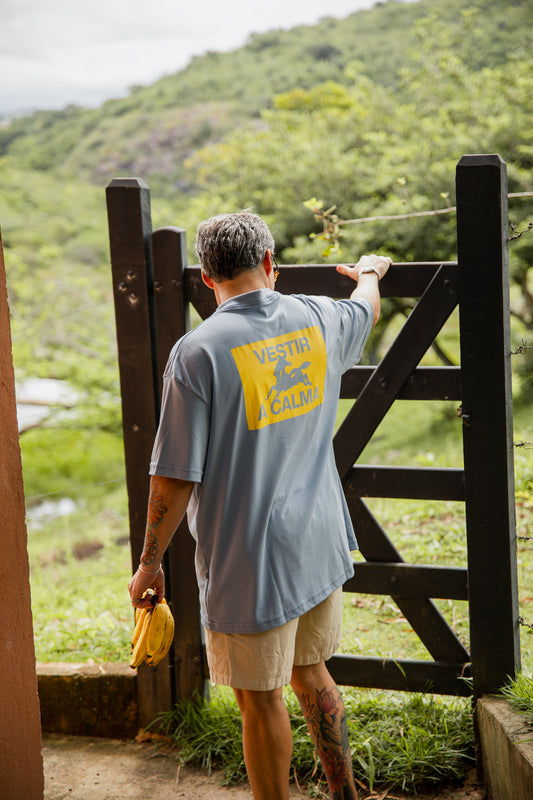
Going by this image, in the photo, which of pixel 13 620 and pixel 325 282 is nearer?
pixel 13 620

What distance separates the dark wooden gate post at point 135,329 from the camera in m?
2.79

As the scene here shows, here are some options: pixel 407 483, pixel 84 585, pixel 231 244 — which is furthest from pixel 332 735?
pixel 84 585

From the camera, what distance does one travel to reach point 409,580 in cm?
274

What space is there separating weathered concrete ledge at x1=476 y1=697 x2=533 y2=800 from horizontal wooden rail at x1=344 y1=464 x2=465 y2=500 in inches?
28.6

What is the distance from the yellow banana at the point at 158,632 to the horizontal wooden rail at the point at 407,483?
33.9 inches

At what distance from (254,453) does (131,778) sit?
1.65 m

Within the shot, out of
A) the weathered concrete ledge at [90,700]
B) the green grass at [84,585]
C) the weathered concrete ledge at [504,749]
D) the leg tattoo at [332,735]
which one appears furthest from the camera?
the green grass at [84,585]

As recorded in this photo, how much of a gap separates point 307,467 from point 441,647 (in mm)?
1112

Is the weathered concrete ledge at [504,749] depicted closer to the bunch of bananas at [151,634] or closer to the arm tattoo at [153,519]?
the bunch of bananas at [151,634]

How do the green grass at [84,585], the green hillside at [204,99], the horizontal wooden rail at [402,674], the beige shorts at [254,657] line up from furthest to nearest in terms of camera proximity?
the green hillside at [204,99]
the green grass at [84,585]
the horizontal wooden rail at [402,674]
the beige shorts at [254,657]

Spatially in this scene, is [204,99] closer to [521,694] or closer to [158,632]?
[158,632]

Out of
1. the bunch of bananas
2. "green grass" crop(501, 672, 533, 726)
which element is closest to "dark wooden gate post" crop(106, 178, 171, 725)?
the bunch of bananas

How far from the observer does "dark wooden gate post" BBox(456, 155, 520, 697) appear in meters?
2.42

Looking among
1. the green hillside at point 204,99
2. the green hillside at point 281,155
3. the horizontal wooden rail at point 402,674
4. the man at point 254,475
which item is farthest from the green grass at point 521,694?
the green hillside at point 204,99
